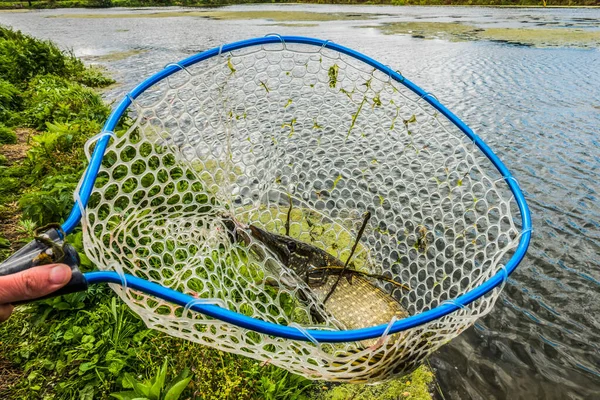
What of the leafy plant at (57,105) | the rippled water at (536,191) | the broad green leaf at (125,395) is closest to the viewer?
the broad green leaf at (125,395)

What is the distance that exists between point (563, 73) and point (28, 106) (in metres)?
12.5

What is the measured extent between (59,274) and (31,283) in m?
0.08

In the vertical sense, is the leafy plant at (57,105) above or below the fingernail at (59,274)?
below

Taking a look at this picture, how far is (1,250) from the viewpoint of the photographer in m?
2.71

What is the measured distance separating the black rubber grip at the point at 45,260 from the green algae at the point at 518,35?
54.5 feet

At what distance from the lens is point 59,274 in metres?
1.16

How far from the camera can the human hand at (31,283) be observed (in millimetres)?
1108

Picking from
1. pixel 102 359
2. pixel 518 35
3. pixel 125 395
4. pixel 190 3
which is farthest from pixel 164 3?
pixel 125 395

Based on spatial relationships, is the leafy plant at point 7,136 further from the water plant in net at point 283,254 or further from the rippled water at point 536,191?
the rippled water at point 536,191

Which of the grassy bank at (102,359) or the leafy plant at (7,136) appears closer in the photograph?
the grassy bank at (102,359)

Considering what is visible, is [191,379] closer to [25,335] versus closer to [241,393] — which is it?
[241,393]

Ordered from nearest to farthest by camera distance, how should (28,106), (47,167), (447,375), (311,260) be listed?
(447,375), (311,260), (47,167), (28,106)

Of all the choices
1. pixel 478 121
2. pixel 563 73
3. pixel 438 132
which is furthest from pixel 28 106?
pixel 563 73

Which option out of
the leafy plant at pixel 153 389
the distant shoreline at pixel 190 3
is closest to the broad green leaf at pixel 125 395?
the leafy plant at pixel 153 389
